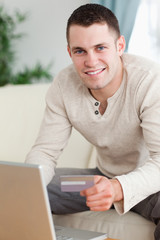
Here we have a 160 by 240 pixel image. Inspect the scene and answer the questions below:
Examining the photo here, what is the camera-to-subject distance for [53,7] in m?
4.52

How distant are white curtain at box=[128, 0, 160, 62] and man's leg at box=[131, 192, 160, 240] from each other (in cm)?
208

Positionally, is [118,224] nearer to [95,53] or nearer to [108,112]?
[108,112]

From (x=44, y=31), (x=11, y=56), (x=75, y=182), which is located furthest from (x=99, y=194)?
(x=11, y=56)

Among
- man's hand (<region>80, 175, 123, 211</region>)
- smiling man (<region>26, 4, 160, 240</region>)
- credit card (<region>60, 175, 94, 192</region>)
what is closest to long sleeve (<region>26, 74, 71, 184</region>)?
smiling man (<region>26, 4, 160, 240</region>)

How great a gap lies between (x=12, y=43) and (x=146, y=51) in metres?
1.80

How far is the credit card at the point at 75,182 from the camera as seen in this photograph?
110 centimetres

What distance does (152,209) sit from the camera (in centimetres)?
163

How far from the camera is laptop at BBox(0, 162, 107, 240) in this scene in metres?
1.03

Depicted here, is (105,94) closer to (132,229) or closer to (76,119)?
(76,119)

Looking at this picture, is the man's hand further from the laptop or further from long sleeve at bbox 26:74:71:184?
long sleeve at bbox 26:74:71:184

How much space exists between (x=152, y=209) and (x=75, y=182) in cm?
63

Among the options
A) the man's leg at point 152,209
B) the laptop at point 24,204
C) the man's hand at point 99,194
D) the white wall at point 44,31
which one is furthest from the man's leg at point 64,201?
the white wall at point 44,31

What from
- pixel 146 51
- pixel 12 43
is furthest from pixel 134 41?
pixel 12 43

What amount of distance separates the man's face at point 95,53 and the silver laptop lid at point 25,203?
27.2 inches
